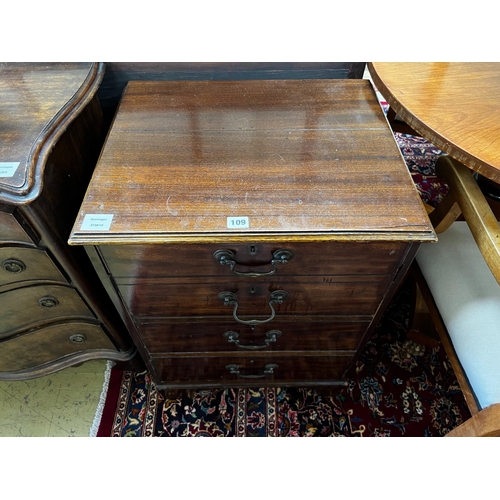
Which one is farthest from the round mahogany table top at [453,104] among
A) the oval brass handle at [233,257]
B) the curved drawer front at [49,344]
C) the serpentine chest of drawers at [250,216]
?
the curved drawer front at [49,344]

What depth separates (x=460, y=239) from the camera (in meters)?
0.84

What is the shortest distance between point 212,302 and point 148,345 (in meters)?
0.22

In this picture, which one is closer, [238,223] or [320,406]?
[238,223]

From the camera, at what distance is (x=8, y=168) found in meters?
0.56

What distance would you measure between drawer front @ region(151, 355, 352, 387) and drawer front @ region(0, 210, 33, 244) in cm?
39

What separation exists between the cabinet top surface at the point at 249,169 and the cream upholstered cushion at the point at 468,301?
296 mm

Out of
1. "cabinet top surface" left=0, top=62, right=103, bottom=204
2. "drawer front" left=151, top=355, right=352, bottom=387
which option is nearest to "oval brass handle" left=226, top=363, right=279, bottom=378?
"drawer front" left=151, top=355, right=352, bottom=387

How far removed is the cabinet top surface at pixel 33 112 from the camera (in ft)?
1.81

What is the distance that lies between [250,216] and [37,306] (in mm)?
505

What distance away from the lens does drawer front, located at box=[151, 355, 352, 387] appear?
0.88 m

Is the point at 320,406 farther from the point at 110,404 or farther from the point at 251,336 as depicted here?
the point at 110,404

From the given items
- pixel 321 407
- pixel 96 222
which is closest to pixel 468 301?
pixel 321 407
